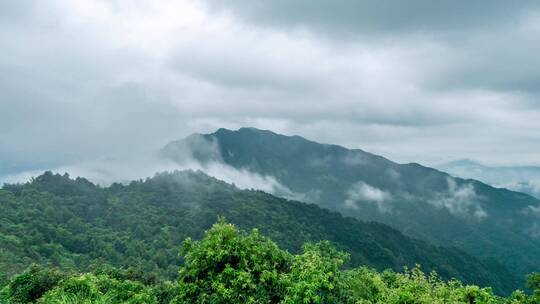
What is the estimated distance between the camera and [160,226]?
456ft

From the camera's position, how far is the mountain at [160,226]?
103750 millimetres

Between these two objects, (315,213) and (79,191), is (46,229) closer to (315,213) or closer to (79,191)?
(79,191)

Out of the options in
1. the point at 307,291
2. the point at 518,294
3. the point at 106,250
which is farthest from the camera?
the point at 106,250

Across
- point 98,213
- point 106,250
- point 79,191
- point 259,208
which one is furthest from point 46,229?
point 259,208

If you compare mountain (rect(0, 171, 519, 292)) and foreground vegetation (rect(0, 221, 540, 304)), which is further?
mountain (rect(0, 171, 519, 292))

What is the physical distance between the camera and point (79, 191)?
153 metres

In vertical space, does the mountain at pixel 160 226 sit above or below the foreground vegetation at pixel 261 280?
below

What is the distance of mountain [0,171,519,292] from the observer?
104 m

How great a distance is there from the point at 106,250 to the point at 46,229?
50.9 feet

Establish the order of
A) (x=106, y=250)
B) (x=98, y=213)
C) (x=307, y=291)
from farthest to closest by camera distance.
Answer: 1. (x=98, y=213)
2. (x=106, y=250)
3. (x=307, y=291)

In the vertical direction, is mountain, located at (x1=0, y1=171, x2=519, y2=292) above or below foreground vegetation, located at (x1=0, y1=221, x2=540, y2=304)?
below

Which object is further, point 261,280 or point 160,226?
point 160,226

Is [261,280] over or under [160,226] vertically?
over

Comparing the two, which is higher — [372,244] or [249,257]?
[249,257]
